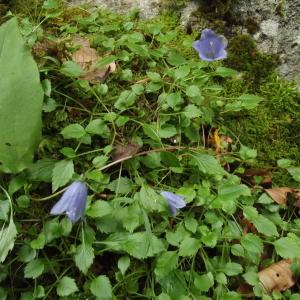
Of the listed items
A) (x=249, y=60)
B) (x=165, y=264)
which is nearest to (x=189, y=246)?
(x=165, y=264)

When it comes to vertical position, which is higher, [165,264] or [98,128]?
[98,128]

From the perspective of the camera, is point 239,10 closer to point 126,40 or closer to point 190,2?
point 190,2

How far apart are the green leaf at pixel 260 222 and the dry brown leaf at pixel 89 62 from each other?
0.77 metres

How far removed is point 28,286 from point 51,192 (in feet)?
1.08

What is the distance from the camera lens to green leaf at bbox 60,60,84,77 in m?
1.93

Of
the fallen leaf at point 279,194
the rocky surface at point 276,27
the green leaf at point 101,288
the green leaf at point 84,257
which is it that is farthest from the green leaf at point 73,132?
the rocky surface at point 276,27

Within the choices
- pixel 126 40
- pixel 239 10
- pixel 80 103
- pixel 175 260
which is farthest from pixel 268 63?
pixel 175 260

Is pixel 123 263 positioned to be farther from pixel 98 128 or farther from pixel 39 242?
pixel 98 128

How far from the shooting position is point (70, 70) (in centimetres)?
193

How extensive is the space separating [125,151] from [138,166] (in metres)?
0.07

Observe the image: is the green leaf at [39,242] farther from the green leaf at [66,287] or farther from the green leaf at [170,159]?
the green leaf at [170,159]

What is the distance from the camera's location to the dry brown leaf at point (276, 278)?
1.86 m

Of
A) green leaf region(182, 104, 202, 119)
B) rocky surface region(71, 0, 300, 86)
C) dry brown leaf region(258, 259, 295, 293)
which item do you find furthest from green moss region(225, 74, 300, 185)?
dry brown leaf region(258, 259, 295, 293)

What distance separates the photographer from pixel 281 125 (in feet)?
7.23
